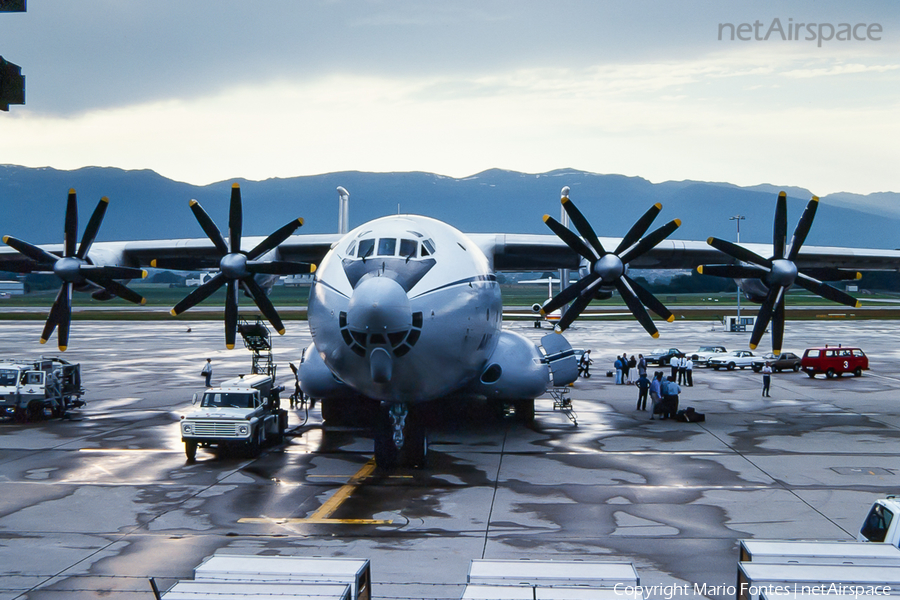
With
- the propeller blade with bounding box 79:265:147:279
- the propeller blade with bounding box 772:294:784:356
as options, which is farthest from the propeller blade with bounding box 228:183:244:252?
the propeller blade with bounding box 772:294:784:356

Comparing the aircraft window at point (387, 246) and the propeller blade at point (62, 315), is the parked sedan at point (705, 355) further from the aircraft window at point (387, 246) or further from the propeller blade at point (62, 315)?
the propeller blade at point (62, 315)

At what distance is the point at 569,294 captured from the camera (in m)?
20.0

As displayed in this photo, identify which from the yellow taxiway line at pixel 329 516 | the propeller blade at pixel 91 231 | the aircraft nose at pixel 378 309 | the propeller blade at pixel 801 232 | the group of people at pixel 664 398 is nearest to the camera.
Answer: the yellow taxiway line at pixel 329 516

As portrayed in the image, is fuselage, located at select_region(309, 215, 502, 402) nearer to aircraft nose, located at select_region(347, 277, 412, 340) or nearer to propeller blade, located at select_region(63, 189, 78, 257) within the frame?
aircraft nose, located at select_region(347, 277, 412, 340)

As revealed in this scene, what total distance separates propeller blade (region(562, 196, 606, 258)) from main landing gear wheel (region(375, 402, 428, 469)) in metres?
6.84

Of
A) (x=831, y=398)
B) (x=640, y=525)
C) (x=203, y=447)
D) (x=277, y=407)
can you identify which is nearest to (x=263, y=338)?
(x=277, y=407)

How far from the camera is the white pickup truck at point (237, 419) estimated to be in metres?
16.8

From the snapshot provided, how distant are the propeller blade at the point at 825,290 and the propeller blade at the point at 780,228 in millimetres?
991

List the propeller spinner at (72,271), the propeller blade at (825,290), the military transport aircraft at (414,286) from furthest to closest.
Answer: the propeller spinner at (72,271), the propeller blade at (825,290), the military transport aircraft at (414,286)

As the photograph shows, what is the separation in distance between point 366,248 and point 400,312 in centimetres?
236

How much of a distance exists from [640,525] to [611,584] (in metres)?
6.21

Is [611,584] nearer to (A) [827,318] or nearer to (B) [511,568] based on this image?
(B) [511,568]

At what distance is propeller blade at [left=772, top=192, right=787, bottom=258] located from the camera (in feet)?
65.8

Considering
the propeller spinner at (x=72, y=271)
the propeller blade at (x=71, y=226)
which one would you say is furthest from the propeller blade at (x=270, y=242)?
the propeller blade at (x=71, y=226)
